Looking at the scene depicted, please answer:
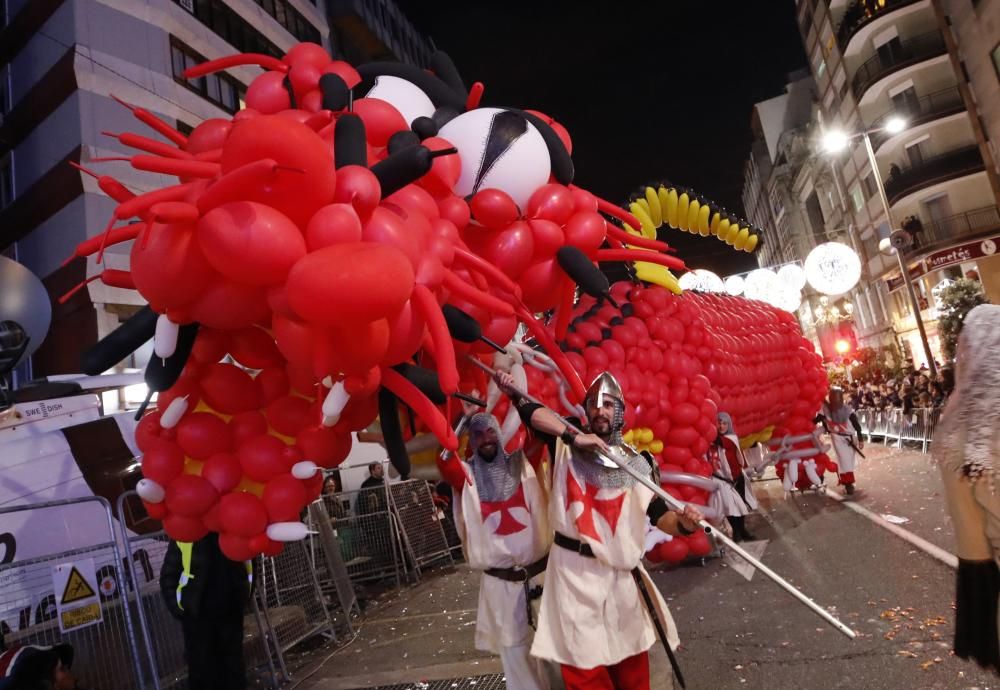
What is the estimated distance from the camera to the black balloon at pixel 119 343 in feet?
5.64

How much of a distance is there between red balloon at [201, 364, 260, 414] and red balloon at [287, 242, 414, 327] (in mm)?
770

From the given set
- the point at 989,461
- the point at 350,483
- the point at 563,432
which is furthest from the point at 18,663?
the point at 350,483

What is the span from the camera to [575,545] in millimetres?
3404

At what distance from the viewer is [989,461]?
88.5 inches

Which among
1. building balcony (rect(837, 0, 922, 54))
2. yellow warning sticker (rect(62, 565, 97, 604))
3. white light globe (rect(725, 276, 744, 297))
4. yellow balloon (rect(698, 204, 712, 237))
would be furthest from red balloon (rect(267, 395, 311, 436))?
building balcony (rect(837, 0, 922, 54))

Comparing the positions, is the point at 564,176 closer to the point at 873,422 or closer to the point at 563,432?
the point at 563,432

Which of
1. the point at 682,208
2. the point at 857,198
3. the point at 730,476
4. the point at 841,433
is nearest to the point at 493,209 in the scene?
the point at 682,208

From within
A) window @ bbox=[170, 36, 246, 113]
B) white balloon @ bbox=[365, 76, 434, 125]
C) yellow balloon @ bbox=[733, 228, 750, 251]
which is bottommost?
white balloon @ bbox=[365, 76, 434, 125]

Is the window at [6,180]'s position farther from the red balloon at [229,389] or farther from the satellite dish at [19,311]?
the red balloon at [229,389]

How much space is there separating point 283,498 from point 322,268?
93 centimetres

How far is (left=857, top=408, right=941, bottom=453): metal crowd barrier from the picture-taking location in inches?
530

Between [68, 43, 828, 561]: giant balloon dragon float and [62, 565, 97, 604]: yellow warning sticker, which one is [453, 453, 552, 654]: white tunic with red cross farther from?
[62, 565, 97, 604]: yellow warning sticker

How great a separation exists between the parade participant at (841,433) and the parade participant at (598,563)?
23.8ft

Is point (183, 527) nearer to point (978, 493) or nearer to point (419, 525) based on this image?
point (978, 493)
